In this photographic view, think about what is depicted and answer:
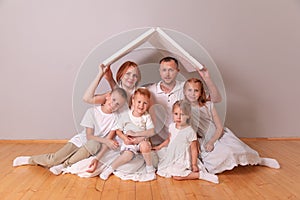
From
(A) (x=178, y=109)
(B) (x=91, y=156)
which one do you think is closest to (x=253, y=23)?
(A) (x=178, y=109)

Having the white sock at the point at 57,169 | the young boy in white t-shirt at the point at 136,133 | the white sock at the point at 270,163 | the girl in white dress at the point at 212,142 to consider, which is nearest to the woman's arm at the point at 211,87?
the girl in white dress at the point at 212,142

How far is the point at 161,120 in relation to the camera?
5.98 feet

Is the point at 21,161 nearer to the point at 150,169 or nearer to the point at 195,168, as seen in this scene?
the point at 150,169

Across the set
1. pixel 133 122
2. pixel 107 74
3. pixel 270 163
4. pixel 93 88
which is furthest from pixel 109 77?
pixel 270 163

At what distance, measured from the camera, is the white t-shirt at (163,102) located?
1805mm

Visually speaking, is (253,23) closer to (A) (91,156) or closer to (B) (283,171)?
(B) (283,171)

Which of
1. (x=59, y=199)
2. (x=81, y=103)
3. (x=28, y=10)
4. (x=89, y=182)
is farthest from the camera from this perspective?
(x=28, y=10)

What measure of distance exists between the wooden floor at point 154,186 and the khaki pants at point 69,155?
0.13ft

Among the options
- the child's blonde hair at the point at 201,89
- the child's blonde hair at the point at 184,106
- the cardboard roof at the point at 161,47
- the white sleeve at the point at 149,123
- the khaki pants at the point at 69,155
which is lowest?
the khaki pants at the point at 69,155

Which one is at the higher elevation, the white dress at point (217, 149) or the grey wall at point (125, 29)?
the grey wall at point (125, 29)

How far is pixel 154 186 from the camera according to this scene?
5.21 ft

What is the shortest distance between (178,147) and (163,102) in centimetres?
23

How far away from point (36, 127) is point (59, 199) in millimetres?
993

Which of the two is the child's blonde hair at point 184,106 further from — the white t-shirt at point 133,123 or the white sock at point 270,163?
the white sock at point 270,163
